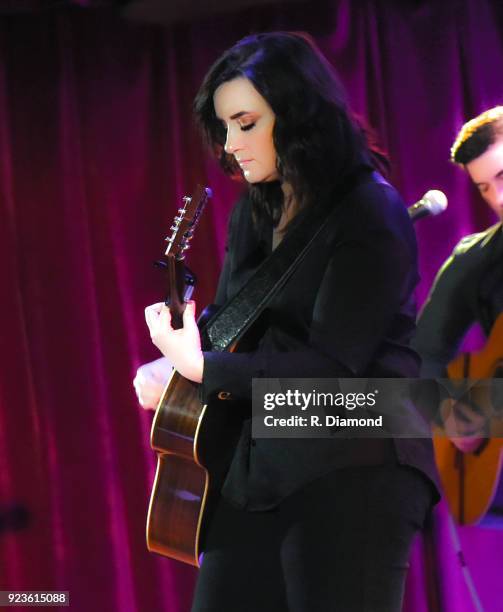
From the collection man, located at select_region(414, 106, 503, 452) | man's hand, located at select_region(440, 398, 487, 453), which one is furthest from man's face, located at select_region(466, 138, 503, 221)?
man's hand, located at select_region(440, 398, 487, 453)

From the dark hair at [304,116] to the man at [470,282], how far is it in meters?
0.85

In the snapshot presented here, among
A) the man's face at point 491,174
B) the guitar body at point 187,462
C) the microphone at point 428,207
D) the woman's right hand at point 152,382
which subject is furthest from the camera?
the man's face at point 491,174

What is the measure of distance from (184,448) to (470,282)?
1105 mm

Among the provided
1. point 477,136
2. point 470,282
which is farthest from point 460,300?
point 477,136

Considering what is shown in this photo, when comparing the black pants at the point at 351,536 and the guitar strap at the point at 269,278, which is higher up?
the guitar strap at the point at 269,278

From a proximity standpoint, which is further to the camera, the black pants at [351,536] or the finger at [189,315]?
the finger at [189,315]

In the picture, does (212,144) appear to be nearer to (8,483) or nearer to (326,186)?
(326,186)

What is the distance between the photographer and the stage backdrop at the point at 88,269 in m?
2.91

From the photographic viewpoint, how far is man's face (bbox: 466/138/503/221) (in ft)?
7.77

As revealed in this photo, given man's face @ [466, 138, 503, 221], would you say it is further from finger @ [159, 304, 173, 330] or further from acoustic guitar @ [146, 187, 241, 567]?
finger @ [159, 304, 173, 330]

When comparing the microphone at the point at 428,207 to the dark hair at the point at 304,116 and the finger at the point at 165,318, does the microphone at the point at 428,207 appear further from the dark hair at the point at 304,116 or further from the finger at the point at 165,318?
the finger at the point at 165,318

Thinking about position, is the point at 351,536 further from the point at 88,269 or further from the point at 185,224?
the point at 88,269

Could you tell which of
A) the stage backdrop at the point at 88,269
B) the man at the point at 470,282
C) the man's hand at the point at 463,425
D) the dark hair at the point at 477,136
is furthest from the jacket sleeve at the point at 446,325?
the stage backdrop at the point at 88,269

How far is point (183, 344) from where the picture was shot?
1.57 m
